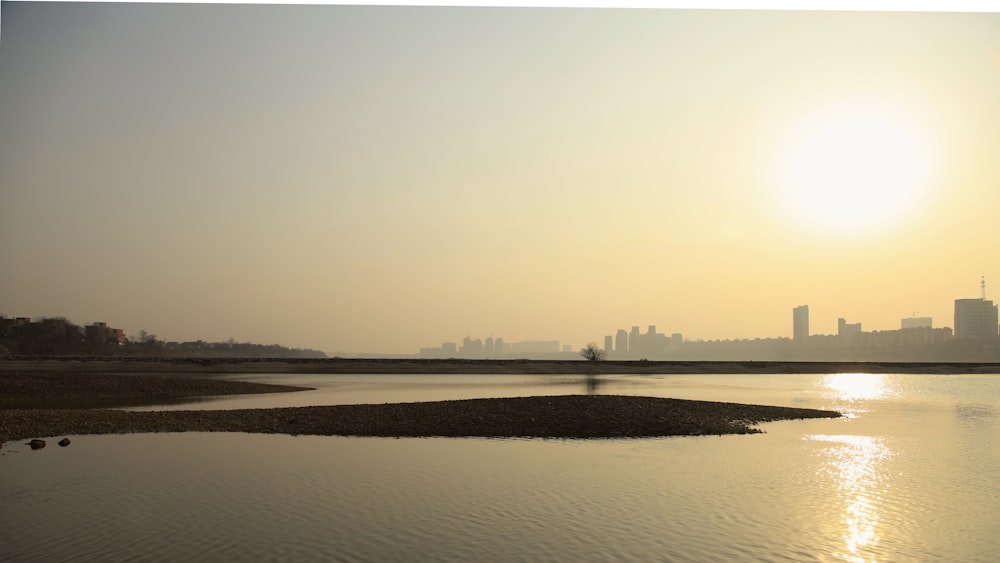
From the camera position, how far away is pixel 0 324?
195875mm

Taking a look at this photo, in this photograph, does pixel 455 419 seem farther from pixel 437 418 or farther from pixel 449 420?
pixel 437 418

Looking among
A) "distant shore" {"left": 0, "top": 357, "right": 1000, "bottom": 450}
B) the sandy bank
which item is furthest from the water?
"distant shore" {"left": 0, "top": 357, "right": 1000, "bottom": 450}

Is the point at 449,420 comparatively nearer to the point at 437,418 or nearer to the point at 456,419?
the point at 456,419

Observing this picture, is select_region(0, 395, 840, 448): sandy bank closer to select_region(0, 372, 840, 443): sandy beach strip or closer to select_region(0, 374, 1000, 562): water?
select_region(0, 372, 840, 443): sandy beach strip

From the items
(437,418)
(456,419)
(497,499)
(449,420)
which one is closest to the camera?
(497,499)

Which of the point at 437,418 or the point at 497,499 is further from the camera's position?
the point at 437,418

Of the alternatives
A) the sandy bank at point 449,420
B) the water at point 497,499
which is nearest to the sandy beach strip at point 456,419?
the sandy bank at point 449,420

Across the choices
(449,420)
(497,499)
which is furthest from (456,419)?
(497,499)

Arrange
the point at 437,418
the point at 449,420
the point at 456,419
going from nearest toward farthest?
1. the point at 449,420
2. the point at 456,419
3. the point at 437,418

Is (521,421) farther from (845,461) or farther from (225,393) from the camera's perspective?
(225,393)

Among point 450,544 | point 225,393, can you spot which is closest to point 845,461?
point 450,544

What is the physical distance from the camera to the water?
13.8m

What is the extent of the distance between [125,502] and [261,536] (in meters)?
5.68

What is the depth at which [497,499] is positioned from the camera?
18.0 metres
